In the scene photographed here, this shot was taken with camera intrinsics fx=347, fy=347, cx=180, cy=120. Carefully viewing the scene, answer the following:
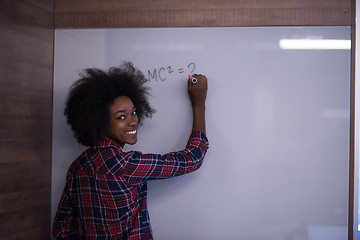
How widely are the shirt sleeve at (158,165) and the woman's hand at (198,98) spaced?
11cm

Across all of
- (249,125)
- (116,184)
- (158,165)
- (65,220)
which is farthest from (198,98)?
(65,220)

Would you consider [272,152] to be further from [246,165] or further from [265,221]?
[265,221]

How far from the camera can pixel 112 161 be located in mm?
1040

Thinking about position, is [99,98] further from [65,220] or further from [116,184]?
[65,220]

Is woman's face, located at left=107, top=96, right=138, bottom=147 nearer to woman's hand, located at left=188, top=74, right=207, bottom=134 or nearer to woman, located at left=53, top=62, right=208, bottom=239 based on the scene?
woman, located at left=53, top=62, right=208, bottom=239

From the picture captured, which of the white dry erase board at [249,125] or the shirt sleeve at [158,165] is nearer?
the shirt sleeve at [158,165]

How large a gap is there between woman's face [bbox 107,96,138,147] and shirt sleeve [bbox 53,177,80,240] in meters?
0.25

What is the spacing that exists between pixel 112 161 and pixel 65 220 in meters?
0.31

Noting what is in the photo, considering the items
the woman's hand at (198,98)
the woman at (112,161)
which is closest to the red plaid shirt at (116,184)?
the woman at (112,161)

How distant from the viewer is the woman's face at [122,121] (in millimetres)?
1118

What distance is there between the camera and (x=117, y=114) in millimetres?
1120

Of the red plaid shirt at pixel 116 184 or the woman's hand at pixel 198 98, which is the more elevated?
the woman's hand at pixel 198 98

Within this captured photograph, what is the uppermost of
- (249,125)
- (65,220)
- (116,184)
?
(249,125)

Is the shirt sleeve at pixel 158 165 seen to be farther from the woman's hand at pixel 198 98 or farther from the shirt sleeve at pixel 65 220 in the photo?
the shirt sleeve at pixel 65 220
